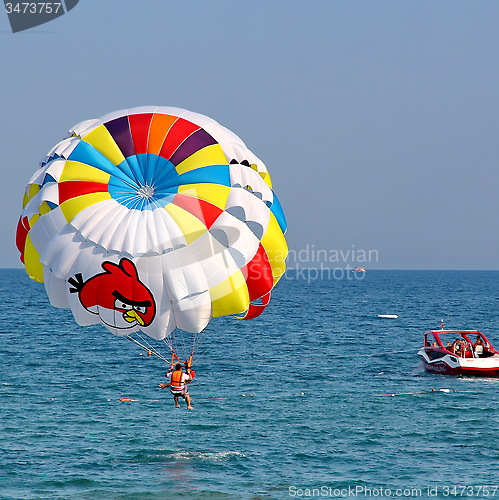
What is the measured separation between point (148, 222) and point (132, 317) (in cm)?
338

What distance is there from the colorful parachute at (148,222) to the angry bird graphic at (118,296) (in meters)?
0.03

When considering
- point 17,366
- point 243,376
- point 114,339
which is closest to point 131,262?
point 243,376

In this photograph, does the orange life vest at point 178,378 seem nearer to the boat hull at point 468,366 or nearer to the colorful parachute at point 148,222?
the colorful parachute at point 148,222

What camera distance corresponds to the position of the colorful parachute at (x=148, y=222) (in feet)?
89.3

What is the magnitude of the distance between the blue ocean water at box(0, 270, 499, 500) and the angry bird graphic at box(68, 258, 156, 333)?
19.1ft

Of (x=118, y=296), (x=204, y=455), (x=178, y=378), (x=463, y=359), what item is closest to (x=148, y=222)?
(x=118, y=296)

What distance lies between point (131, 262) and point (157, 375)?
23.3 meters

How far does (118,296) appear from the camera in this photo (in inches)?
1089

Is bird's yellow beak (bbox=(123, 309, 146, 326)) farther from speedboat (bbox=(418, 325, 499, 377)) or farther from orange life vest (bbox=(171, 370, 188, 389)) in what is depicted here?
speedboat (bbox=(418, 325, 499, 377))

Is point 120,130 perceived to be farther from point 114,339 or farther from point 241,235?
point 114,339

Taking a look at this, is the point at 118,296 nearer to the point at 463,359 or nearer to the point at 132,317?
the point at 132,317

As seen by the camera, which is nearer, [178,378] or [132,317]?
[132,317]

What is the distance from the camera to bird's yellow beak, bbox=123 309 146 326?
28000mm

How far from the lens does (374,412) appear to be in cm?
3988
